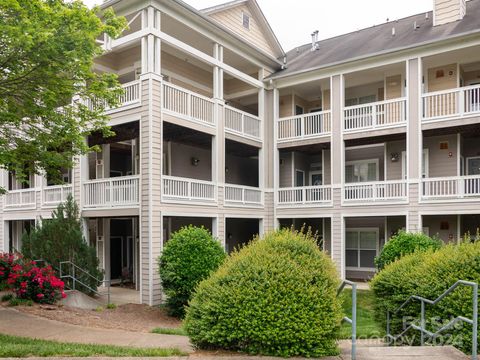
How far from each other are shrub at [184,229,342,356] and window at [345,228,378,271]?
49.9 ft

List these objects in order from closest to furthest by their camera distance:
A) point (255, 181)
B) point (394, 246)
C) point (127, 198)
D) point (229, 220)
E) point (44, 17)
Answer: point (44, 17)
point (394, 246)
point (127, 198)
point (229, 220)
point (255, 181)

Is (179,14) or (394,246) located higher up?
(179,14)

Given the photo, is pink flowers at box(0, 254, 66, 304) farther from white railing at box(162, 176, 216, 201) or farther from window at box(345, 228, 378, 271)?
window at box(345, 228, 378, 271)

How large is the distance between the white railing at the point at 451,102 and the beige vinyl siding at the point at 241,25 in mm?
8674

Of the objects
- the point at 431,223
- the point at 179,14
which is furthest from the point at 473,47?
the point at 179,14

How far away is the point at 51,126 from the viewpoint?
1055 centimetres

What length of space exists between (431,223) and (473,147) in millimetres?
3875

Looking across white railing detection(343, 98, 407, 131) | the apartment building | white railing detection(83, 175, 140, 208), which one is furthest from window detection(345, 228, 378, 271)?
white railing detection(83, 175, 140, 208)

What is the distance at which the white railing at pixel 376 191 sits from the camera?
17578 mm

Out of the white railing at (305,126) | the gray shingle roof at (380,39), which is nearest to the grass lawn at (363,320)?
the white railing at (305,126)

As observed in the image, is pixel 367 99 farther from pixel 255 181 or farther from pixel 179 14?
pixel 179 14

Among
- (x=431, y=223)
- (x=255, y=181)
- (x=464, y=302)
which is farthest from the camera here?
(x=255, y=181)

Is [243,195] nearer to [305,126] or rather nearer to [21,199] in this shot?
[305,126]

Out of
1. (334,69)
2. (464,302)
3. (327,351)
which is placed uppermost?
(334,69)
